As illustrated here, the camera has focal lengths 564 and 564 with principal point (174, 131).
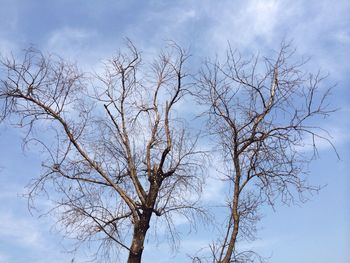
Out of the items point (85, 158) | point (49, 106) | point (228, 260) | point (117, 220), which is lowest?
point (228, 260)

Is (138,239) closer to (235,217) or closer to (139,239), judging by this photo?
(139,239)

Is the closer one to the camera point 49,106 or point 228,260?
point 228,260

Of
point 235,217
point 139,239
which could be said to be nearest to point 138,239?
point 139,239

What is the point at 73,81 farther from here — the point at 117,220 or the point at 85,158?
the point at 117,220

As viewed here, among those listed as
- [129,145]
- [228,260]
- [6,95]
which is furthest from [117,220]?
[6,95]

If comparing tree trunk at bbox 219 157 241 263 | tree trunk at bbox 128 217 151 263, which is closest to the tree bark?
tree trunk at bbox 128 217 151 263

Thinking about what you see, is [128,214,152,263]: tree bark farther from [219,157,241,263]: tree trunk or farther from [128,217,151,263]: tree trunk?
[219,157,241,263]: tree trunk

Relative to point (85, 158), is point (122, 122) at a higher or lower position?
higher

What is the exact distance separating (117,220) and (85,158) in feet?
4.11

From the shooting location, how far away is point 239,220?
32.0ft

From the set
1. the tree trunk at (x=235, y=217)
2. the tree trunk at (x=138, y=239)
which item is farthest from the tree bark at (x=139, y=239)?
the tree trunk at (x=235, y=217)

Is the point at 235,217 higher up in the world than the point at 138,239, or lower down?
higher up

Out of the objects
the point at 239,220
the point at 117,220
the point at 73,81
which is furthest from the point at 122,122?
the point at 239,220

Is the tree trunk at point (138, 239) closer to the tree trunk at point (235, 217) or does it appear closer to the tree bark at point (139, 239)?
the tree bark at point (139, 239)
